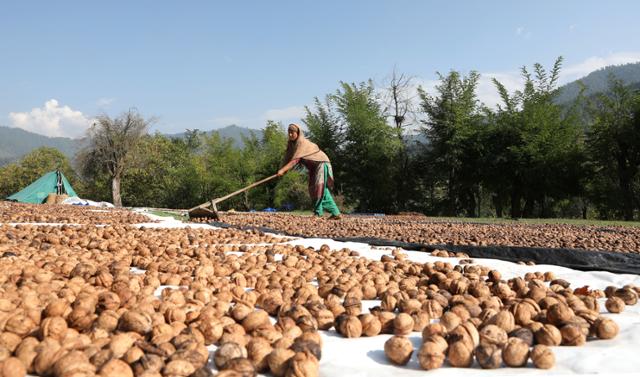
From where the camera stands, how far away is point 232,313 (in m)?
1.58

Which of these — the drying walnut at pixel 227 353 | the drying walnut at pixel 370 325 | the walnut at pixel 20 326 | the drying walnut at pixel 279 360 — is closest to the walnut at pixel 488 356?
the drying walnut at pixel 370 325

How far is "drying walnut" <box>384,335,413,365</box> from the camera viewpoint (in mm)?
1275

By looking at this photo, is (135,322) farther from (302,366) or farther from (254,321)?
(302,366)

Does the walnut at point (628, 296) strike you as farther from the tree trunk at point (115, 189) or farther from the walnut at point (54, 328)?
the tree trunk at point (115, 189)

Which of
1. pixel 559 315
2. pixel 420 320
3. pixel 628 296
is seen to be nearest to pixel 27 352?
pixel 420 320

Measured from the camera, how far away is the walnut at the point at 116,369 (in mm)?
1068

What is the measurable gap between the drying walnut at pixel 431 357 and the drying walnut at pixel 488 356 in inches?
3.7

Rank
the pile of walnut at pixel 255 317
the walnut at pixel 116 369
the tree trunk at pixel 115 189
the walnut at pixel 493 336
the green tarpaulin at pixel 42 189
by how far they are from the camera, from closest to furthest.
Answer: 1. the walnut at pixel 116 369
2. the pile of walnut at pixel 255 317
3. the walnut at pixel 493 336
4. the green tarpaulin at pixel 42 189
5. the tree trunk at pixel 115 189

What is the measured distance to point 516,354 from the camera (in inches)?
49.4

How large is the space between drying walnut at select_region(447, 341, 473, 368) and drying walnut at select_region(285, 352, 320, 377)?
356mm

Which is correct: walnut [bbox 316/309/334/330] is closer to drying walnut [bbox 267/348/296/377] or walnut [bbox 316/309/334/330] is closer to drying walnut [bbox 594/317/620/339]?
drying walnut [bbox 267/348/296/377]

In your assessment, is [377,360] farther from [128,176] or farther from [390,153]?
[128,176]

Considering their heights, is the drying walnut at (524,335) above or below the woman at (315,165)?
below

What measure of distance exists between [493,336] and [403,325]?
28 centimetres
